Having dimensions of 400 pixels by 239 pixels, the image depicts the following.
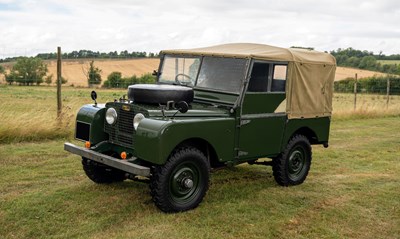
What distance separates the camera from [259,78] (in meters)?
6.12

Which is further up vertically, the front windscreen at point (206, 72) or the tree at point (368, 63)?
the tree at point (368, 63)

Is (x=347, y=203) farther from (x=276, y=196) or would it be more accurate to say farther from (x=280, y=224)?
(x=280, y=224)

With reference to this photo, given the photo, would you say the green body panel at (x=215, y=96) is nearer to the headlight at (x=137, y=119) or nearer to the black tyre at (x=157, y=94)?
the black tyre at (x=157, y=94)

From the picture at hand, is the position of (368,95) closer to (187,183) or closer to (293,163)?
(293,163)

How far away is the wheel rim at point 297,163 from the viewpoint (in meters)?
6.91

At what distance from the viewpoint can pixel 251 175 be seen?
746cm

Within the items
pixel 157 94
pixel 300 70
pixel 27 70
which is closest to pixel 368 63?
pixel 27 70

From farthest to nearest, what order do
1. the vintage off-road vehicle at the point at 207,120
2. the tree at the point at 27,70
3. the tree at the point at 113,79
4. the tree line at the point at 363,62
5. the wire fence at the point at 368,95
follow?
1. the tree line at the point at 363,62
2. the tree at the point at 27,70
3. the tree at the point at 113,79
4. the wire fence at the point at 368,95
5. the vintage off-road vehicle at the point at 207,120

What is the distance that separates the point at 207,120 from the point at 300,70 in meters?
2.10

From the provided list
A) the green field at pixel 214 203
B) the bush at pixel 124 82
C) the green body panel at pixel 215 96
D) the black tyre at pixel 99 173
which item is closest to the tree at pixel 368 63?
the bush at pixel 124 82

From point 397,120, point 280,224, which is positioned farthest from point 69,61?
point 280,224

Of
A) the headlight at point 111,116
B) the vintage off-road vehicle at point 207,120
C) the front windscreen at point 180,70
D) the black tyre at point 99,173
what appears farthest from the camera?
the front windscreen at point 180,70

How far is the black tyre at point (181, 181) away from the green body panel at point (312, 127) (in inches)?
68.8

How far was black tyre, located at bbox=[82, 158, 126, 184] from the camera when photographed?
6.24 meters
